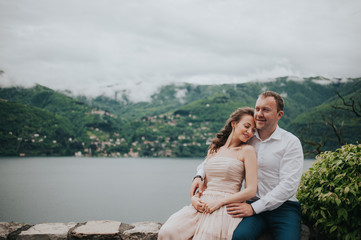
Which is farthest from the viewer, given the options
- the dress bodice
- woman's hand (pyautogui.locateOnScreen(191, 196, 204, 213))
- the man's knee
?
the dress bodice

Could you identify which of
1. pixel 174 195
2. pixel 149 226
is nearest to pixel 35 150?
pixel 174 195

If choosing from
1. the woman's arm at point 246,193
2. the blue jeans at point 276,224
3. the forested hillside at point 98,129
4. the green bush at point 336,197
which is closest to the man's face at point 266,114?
the woman's arm at point 246,193

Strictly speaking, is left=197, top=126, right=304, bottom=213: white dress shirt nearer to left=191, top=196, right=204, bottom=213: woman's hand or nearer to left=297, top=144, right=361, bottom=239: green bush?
left=297, top=144, right=361, bottom=239: green bush

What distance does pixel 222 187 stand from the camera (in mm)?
3416

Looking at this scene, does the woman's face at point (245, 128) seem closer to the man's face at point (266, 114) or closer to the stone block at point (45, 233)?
the man's face at point (266, 114)

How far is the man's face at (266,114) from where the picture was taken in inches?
139

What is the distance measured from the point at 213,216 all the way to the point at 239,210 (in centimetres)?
29

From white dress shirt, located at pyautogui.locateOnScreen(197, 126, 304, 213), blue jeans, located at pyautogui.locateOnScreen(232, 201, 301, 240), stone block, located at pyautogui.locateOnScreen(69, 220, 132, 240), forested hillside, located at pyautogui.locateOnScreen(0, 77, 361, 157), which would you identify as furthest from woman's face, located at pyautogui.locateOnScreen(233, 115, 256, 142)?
forested hillside, located at pyautogui.locateOnScreen(0, 77, 361, 157)

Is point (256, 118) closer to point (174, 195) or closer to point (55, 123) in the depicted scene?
A: point (174, 195)

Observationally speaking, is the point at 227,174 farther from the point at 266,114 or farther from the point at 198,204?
the point at 266,114

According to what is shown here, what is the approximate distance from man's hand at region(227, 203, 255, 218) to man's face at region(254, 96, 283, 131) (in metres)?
1.00

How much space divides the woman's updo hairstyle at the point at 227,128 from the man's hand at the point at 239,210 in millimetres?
882

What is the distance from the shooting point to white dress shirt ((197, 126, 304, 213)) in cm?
313

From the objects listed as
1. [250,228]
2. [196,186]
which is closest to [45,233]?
[196,186]
